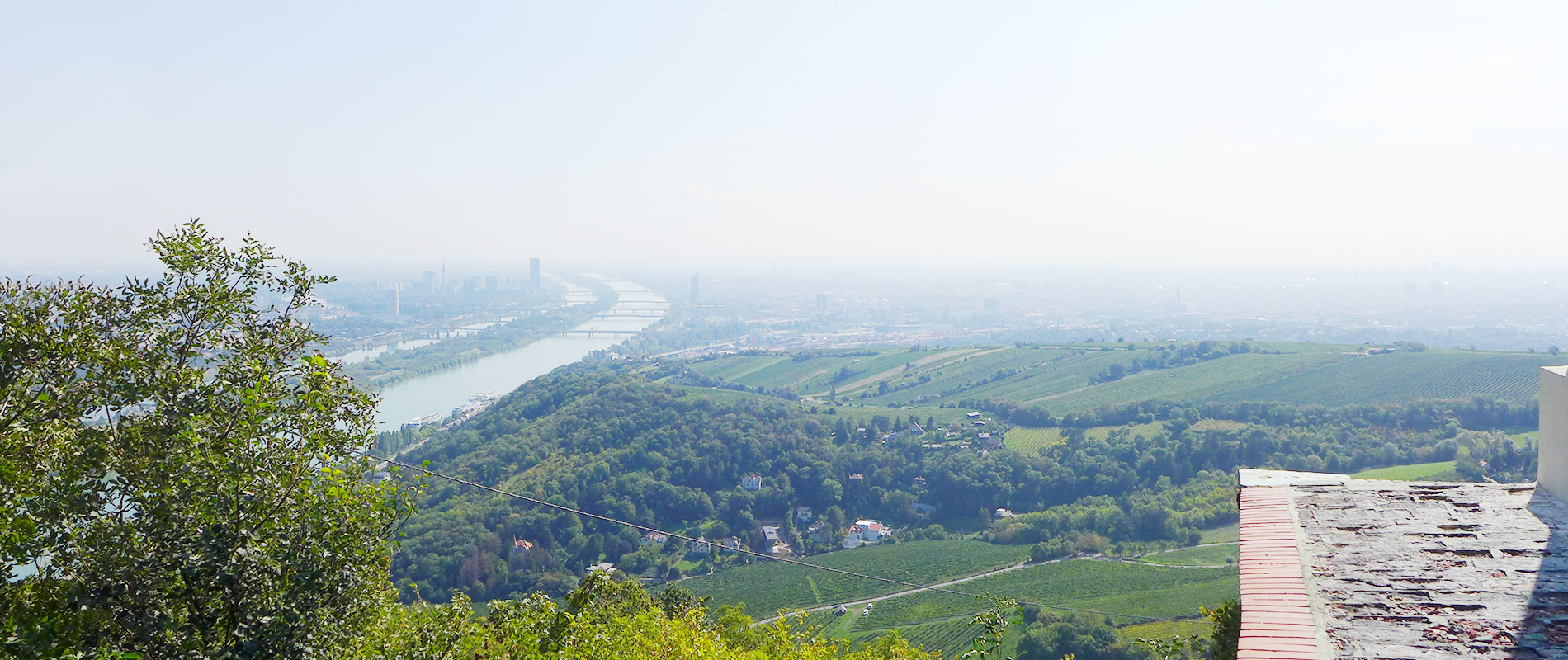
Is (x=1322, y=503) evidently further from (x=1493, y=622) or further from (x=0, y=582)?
(x=0, y=582)

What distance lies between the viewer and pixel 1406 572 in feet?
12.8

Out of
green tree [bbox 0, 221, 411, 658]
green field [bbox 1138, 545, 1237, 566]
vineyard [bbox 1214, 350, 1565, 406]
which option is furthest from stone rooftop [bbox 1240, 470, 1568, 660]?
vineyard [bbox 1214, 350, 1565, 406]

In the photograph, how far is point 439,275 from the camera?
189 metres

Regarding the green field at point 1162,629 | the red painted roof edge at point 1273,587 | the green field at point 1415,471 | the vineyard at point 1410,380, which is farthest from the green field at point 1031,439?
the red painted roof edge at point 1273,587

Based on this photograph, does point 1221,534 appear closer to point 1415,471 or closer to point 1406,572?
point 1415,471

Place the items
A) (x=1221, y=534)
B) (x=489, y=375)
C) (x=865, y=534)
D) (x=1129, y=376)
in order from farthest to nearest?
(x=489, y=375), (x=1129, y=376), (x=865, y=534), (x=1221, y=534)

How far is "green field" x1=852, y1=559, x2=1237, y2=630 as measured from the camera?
94.4ft

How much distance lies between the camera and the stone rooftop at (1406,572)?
327 cm

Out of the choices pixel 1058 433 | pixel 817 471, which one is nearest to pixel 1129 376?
pixel 1058 433

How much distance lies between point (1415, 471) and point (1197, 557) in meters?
13.5

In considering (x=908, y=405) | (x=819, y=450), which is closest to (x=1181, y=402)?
(x=908, y=405)

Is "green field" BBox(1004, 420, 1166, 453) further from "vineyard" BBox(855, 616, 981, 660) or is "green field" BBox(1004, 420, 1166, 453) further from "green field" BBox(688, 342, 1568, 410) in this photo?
"vineyard" BBox(855, 616, 981, 660)

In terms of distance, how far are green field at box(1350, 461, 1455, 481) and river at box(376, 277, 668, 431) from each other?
48782 mm

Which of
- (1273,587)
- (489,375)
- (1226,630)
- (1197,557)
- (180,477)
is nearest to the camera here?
(1273,587)
